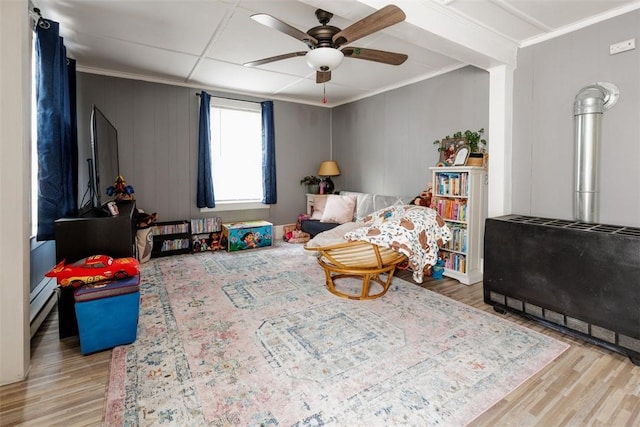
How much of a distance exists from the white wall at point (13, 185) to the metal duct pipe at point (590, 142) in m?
3.89

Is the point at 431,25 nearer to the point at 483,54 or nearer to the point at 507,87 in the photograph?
the point at 483,54

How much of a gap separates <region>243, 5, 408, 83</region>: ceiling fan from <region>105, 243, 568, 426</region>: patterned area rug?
79.6 inches

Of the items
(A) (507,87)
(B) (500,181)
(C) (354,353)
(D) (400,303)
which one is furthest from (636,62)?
(C) (354,353)

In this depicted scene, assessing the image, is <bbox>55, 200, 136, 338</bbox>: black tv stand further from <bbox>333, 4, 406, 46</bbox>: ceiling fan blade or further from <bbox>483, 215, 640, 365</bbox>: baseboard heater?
<bbox>483, 215, 640, 365</bbox>: baseboard heater

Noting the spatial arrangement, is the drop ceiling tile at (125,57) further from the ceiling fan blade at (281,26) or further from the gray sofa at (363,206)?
the gray sofa at (363,206)

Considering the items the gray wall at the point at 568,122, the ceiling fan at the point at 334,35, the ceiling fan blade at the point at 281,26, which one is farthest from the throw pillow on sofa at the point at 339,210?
→ the ceiling fan blade at the point at 281,26

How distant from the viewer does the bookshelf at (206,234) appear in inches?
187

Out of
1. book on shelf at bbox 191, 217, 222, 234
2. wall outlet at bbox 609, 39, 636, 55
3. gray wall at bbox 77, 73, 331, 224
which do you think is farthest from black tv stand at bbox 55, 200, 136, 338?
wall outlet at bbox 609, 39, 636, 55

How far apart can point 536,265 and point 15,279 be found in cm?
343

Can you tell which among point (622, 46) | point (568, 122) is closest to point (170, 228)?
point (568, 122)

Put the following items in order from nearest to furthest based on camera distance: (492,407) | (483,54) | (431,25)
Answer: (492,407), (431,25), (483,54)

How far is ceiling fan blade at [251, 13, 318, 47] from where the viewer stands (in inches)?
77.6

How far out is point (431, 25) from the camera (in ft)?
7.91

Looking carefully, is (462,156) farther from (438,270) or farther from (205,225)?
(205,225)
